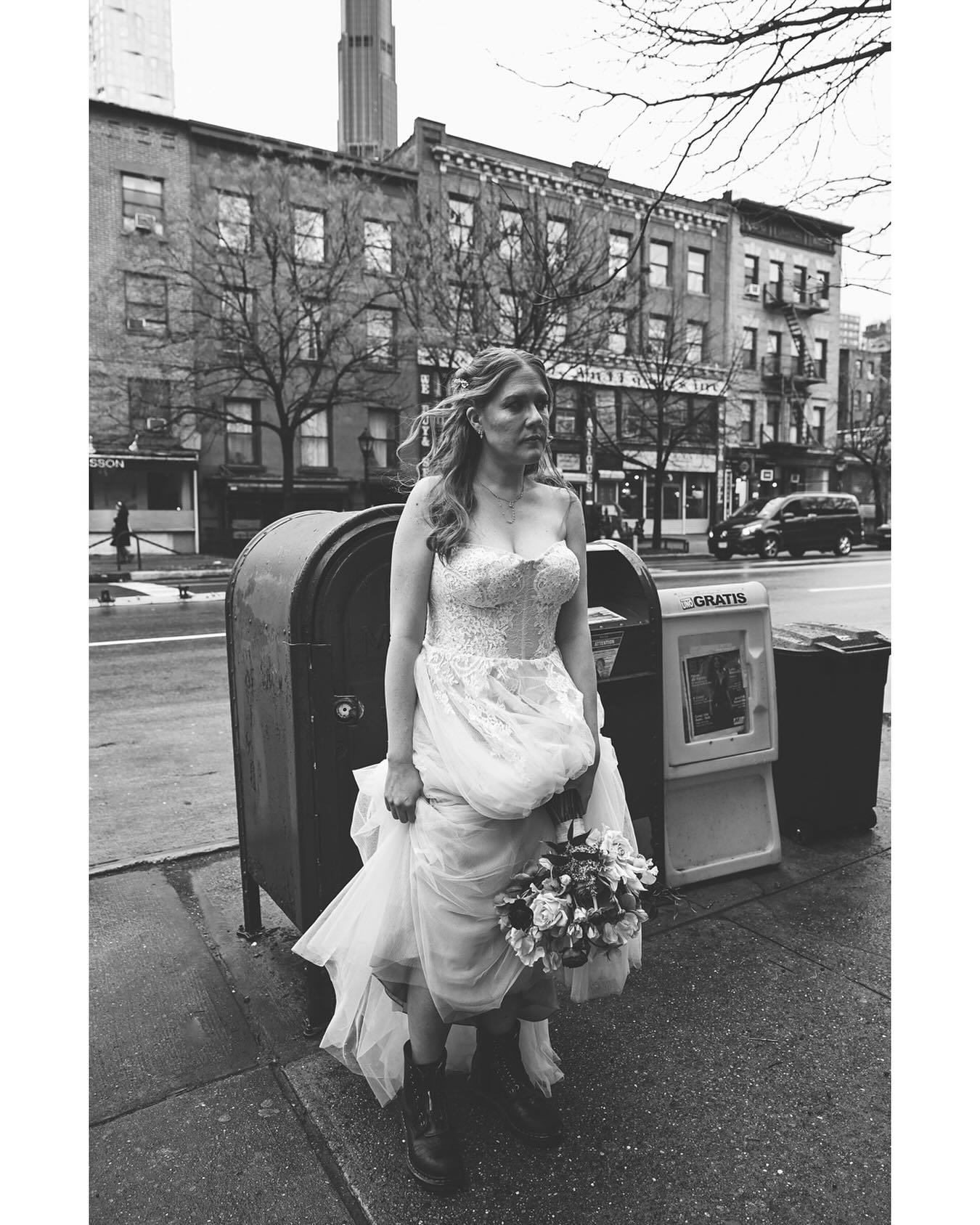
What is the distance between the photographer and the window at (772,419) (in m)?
39.8

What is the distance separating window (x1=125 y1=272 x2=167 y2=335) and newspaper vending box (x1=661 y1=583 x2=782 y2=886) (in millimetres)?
24076

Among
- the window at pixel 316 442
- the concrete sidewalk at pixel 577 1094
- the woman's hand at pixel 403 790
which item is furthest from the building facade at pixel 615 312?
the woman's hand at pixel 403 790

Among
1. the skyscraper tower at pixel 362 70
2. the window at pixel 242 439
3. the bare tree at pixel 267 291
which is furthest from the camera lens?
the skyscraper tower at pixel 362 70

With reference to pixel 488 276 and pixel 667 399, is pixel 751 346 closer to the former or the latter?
pixel 667 399

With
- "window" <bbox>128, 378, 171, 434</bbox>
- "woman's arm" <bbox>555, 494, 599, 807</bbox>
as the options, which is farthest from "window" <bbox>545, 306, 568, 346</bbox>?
"woman's arm" <bbox>555, 494, 599, 807</bbox>

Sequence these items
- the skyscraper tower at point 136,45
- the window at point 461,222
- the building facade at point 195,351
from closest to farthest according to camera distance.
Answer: the window at point 461,222, the building facade at point 195,351, the skyscraper tower at point 136,45

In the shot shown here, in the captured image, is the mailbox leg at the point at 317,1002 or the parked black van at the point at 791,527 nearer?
the mailbox leg at the point at 317,1002

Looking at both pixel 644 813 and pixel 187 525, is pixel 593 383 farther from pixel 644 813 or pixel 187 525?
pixel 644 813

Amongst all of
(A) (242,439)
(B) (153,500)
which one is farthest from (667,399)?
(B) (153,500)

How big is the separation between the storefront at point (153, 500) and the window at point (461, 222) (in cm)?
1017

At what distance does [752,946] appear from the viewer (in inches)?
129

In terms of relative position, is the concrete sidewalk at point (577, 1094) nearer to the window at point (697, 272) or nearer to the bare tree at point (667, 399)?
the bare tree at point (667, 399)

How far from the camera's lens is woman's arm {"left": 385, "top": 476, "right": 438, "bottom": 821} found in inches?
85.3

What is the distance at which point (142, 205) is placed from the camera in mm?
25562
